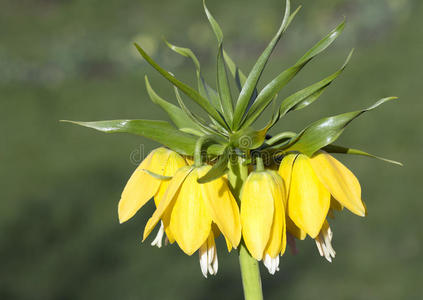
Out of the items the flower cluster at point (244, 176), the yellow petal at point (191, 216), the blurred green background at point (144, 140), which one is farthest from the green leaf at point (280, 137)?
the blurred green background at point (144, 140)

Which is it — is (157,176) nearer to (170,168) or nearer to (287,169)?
(170,168)

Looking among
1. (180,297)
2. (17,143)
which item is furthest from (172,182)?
(17,143)

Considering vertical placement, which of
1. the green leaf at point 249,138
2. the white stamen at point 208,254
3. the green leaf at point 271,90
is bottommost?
the white stamen at point 208,254

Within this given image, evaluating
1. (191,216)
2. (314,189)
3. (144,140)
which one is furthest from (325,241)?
(144,140)

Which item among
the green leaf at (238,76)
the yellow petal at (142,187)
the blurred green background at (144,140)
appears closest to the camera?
the yellow petal at (142,187)

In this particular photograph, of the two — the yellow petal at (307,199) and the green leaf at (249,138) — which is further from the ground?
the green leaf at (249,138)

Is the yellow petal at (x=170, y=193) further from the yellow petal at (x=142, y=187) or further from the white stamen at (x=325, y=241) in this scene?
the white stamen at (x=325, y=241)

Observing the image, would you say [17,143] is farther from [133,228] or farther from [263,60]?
[263,60]
